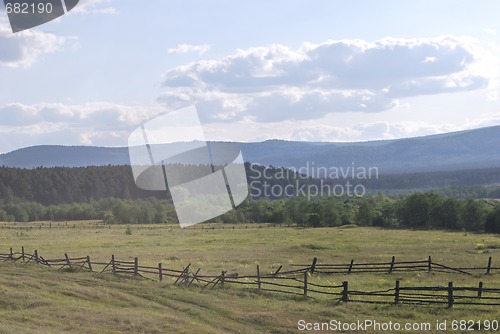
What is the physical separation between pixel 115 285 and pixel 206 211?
199 feet

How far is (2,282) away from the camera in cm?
3338

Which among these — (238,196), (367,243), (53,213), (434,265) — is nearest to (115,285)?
(434,265)

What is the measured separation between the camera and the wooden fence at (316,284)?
2909cm

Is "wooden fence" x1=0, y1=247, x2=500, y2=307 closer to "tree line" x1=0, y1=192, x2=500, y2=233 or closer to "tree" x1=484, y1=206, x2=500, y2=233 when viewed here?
"tree" x1=484, y1=206, x2=500, y2=233

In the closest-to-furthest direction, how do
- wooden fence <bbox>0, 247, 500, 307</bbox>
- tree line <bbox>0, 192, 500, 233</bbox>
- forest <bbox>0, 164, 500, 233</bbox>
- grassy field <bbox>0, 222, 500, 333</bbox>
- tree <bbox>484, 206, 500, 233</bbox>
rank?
grassy field <bbox>0, 222, 500, 333</bbox> < wooden fence <bbox>0, 247, 500, 307</bbox> < tree <bbox>484, 206, 500, 233</bbox> < tree line <bbox>0, 192, 500, 233</bbox> < forest <bbox>0, 164, 500, 233</bbox>

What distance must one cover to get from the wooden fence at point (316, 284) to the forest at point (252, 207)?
66.7m

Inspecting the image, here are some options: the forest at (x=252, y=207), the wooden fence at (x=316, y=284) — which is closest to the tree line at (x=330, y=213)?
the forest at (x=252, y=207)

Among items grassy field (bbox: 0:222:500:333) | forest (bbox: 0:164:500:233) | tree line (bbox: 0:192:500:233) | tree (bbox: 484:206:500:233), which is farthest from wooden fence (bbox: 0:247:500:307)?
forest (bbox: 0:164:500:233)

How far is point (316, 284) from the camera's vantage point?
35.2 m

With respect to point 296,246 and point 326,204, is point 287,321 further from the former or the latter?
point 326,204

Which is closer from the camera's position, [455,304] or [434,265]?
[455,304]

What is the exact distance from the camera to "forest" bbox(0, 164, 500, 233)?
110 metres

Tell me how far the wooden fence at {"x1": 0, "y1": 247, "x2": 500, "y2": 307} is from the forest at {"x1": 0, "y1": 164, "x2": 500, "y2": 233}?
219 feet

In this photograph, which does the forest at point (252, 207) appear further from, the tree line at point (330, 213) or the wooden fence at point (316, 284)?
the wooden fence at point (316, 284)
